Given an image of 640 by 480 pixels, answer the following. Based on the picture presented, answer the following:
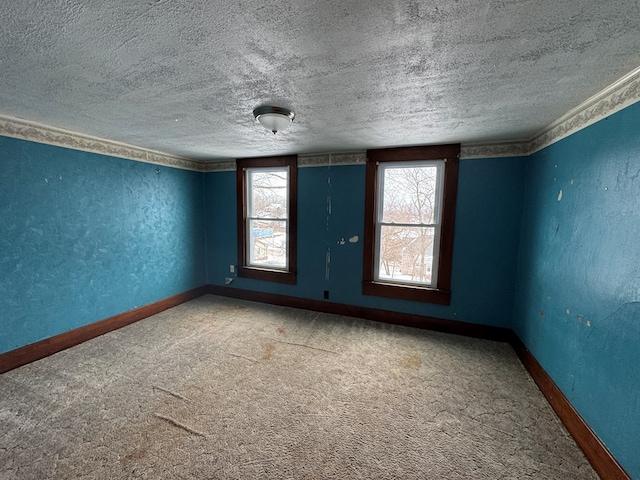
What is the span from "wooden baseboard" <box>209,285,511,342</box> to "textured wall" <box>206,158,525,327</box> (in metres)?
0.07

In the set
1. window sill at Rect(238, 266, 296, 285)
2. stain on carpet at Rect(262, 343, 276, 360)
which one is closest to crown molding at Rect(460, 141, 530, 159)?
window sill at Rect(238, 266, 296, 285)

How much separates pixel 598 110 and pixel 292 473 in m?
2.87

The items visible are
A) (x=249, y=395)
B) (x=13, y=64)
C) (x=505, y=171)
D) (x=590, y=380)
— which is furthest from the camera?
(x=505, y=171)

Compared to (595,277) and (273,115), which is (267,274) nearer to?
(273,115)

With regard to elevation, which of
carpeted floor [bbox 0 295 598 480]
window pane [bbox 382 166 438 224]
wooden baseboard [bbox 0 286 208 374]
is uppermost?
window pane [bbox 382 166 438 224]

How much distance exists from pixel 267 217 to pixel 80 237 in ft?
7.17

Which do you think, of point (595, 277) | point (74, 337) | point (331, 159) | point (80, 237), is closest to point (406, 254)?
point (331, 159)

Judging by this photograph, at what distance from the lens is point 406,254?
348 cm

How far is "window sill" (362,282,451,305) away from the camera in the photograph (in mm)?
3258

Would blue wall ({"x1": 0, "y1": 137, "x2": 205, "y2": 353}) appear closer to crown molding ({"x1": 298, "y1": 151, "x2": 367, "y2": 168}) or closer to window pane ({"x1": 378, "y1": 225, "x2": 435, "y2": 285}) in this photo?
crown molding ({"x1": 298, "y1": 151, "x2": 367, "y2": 168})

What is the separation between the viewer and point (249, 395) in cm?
211

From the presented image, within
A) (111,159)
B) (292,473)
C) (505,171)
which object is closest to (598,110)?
(505,171)

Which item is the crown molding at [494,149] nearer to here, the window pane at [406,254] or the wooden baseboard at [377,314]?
the window pane at [406,254]

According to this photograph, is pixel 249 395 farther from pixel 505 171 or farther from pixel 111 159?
pixel 505 171
